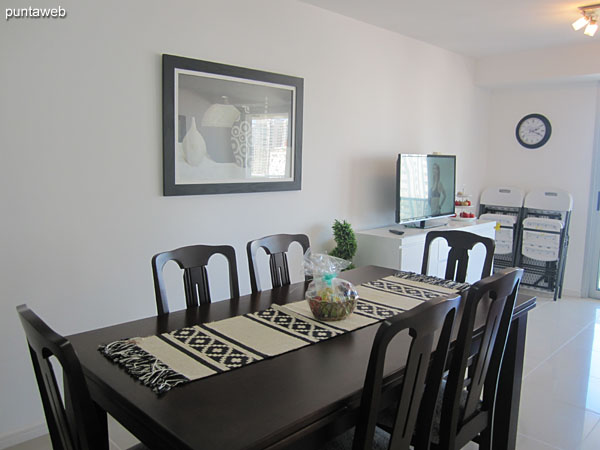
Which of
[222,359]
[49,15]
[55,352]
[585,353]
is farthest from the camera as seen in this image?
[585,353]

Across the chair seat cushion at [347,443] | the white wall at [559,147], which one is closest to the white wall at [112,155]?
the chair seat cushion at [347,443]

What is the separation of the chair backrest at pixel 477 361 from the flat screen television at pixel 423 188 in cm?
234

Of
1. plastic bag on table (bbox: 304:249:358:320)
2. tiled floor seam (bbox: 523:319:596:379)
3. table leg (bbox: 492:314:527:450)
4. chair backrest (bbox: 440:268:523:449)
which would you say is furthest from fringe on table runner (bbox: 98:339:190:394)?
tiled floor seam (bbox: 523:319:596:379)

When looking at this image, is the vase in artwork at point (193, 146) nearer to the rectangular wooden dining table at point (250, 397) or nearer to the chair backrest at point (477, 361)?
the rectangular wooden dining table at point (250, 397)

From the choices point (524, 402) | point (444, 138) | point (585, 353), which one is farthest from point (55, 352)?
point (444, 138)

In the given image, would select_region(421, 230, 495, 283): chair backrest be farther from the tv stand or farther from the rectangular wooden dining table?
the tv stand

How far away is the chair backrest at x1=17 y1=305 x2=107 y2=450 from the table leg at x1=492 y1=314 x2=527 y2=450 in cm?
180

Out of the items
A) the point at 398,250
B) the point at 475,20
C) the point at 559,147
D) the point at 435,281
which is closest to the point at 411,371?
the point at 435,281

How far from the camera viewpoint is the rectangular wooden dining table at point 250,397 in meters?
1.18

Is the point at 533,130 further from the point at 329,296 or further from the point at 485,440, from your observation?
the point at 329,296

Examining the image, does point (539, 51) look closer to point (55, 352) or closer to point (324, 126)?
point (324, 126)

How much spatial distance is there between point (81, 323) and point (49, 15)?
5.25ft

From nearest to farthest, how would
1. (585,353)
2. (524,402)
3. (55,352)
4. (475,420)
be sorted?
(55,352) < (475,420) < (524,402) < (585,353)

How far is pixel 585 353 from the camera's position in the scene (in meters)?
3.79
